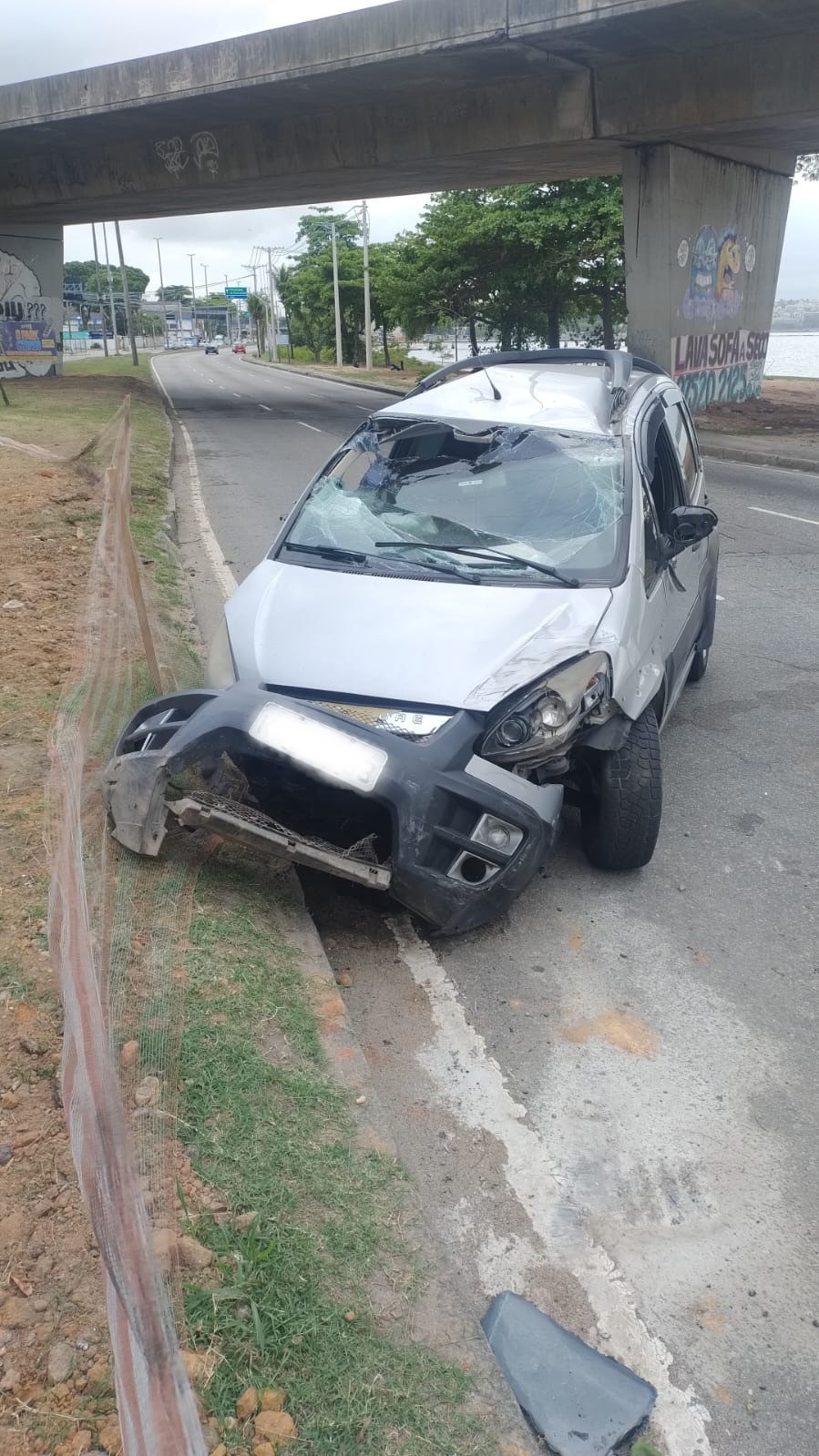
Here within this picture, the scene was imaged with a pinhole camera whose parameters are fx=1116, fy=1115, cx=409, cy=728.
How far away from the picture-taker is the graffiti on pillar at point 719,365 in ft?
70.8

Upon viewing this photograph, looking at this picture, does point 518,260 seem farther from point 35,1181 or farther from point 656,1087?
point 35,1181

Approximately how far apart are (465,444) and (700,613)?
6.03 ft

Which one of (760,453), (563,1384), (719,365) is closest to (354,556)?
(563,1384)

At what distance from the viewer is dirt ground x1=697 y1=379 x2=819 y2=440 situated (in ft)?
68.3

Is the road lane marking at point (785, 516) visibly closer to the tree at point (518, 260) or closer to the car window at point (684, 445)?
the car window at point (684, 445)

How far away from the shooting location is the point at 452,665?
394 centimetres

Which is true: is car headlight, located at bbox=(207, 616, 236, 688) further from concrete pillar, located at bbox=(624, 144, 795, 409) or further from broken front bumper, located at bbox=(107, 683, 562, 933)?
concrete pillar, located at bbox=(624, 144, 795, 409)

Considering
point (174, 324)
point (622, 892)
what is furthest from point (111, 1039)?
point (174, 324)

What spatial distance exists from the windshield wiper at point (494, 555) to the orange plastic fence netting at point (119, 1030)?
1.60 meters

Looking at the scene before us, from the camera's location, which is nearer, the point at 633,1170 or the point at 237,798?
the point at 633,1170

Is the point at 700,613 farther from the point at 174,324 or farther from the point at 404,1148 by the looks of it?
the point at 174,324

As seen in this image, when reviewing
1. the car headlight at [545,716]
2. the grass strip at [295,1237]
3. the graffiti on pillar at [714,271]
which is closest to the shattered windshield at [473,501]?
the car headlight at [545,716]

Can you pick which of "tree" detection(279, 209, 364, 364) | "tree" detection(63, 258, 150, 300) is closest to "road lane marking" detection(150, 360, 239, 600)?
"tree" detection(279, 209, 364, 364)

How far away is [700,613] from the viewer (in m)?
6.31
